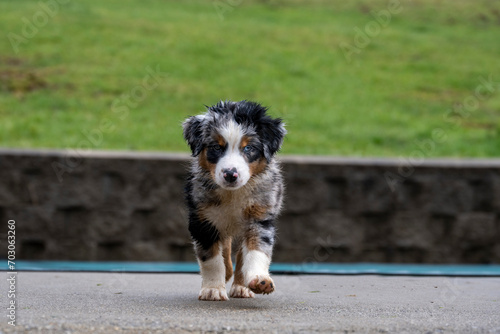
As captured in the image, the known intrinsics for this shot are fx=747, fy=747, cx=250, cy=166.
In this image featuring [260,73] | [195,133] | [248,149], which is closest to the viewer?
[248,149]

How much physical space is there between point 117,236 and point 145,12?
476 inches

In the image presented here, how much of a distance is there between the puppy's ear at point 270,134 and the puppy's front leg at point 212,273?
2.38 ft

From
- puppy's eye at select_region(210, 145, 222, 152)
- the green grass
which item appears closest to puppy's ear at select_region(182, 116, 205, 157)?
puppy's eye at select_region(210, 145, 222, 152)

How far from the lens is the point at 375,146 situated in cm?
1232

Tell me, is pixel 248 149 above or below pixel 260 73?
above

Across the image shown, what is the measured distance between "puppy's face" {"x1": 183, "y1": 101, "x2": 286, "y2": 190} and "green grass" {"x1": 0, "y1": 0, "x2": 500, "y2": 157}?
626cm

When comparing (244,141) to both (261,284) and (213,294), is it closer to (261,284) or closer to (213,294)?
(261,284)

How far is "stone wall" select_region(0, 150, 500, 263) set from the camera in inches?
360

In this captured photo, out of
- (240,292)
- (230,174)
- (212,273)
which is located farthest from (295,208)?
(230,174)

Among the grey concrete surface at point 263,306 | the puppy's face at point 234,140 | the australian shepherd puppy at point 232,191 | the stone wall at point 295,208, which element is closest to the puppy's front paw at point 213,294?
the australian shepherd puppy at point 232,191

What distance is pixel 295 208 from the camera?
9281 millimetres

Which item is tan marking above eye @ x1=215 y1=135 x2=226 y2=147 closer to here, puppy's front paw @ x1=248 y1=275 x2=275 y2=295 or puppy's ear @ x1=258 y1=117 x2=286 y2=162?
puppy's ear @ x1=258 y1=117 x2=286 y2=162

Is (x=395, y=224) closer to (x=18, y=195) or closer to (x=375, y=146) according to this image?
(x=375, y=146)

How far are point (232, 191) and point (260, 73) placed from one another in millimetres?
11198
